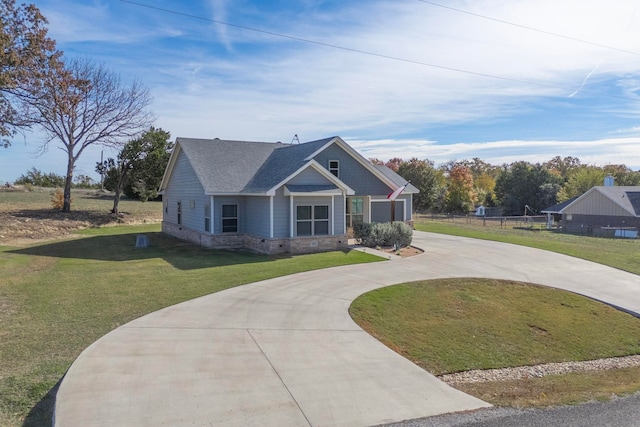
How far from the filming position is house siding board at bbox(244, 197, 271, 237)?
19281 millimetres

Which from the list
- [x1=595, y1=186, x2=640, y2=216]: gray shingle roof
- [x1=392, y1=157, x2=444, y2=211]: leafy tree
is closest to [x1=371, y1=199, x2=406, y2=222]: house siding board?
A: [x1=595, y1=186, x2=640, y2=216]: gray shingle roof

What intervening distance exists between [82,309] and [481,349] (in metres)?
8.86

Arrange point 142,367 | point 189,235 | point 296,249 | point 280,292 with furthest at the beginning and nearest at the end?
point 189,235
point 296,249
point 280,292
point 142,367

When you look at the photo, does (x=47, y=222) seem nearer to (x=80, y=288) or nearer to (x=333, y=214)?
(x=80, y=288)

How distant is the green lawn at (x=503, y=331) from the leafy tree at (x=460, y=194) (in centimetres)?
4772

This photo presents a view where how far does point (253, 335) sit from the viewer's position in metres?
8.59

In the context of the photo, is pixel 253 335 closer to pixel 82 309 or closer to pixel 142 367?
pixel 142 367

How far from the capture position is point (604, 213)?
42.2 m

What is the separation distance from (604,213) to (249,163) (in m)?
35.5

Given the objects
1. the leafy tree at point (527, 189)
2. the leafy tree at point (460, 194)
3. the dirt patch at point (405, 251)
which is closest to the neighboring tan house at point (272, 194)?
the dirt patch at point (405, 251)

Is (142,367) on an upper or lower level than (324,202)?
lower

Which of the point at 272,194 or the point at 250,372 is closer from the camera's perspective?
the point at 250,372

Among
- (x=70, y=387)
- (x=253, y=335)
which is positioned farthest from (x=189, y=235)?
(x=70, y=387)

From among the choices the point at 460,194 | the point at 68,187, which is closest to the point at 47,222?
the point at 68,187
